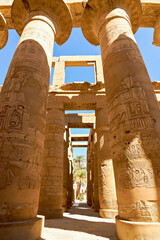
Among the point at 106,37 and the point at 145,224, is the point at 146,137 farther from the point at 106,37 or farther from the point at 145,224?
the point at 106,37

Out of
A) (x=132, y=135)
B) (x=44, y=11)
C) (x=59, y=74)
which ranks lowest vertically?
(x=132, y=135)

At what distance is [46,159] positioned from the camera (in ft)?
22.9

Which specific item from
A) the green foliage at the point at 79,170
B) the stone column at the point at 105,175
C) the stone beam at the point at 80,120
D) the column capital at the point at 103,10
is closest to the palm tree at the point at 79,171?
the green foliage at the point at 79,170

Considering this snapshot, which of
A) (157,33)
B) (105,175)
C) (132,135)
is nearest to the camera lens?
(132,135)

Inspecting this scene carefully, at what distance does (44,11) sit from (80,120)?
7.22 meters

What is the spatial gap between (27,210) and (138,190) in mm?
2069

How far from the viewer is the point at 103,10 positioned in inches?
218

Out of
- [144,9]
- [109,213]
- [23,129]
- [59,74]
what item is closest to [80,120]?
[59,74]

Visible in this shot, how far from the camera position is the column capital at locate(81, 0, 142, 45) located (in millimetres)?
5508

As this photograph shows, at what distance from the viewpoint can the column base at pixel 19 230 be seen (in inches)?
89.7

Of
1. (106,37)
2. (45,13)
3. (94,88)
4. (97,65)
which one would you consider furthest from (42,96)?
(97,65)

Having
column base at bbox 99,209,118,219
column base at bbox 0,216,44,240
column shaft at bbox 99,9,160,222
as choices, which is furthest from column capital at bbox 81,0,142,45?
column base at bbox 99,209,118,219

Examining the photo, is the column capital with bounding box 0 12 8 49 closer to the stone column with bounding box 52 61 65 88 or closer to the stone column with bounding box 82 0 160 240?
the stone column with bounding box 52 61 65 88

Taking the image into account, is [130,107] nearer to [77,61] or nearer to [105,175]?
[105,175]
